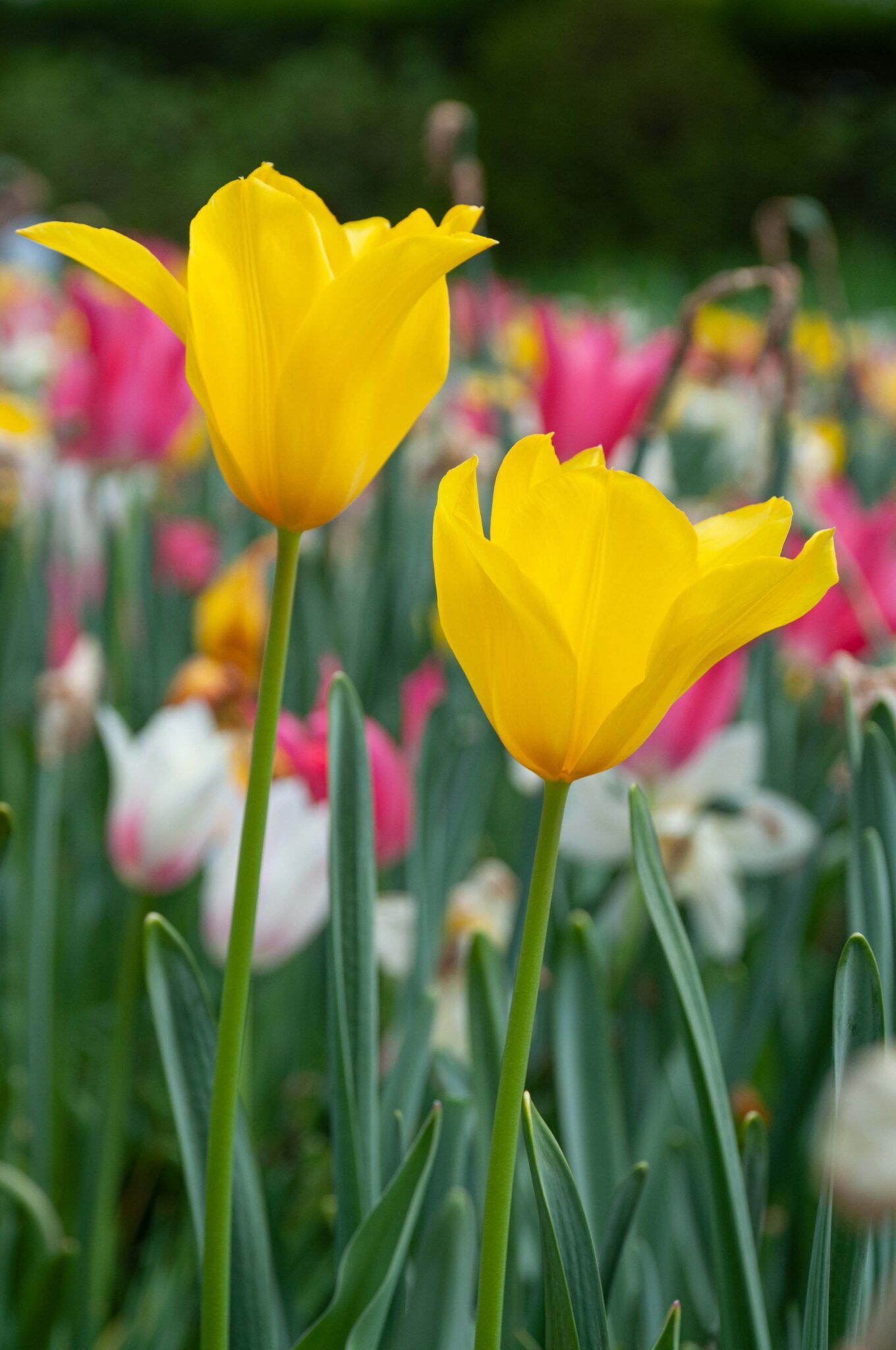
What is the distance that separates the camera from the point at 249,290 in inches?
11.6

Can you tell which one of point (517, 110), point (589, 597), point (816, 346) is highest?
point (517, 110)

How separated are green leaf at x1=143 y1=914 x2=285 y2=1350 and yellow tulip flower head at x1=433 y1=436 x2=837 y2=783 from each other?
0.48 feet

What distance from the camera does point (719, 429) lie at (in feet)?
A: 5.74

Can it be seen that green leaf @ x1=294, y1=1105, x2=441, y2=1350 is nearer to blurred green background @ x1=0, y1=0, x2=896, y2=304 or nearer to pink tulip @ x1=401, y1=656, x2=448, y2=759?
pink tulip @ x1=401, y1=656, x2=448, y2=759

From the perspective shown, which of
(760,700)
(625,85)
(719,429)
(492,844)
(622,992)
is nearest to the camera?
(622,992)

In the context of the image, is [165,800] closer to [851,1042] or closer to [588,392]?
[851,1042]

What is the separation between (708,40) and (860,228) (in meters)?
1.50

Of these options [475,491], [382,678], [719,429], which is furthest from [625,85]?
[475,491]

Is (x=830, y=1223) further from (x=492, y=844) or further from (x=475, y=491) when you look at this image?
(x=492, y=844)

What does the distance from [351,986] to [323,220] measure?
0.68 feet

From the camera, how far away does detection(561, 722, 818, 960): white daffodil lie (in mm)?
671

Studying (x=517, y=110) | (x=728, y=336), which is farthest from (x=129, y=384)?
(x=517, y=110)

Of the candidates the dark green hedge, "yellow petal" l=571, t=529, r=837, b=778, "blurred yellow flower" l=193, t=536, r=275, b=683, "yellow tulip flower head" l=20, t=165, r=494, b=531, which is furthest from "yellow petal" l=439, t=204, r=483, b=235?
the dark green hedge

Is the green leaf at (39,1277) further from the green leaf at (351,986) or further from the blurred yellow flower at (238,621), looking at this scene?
the blurred yellow flower at (238,621)
